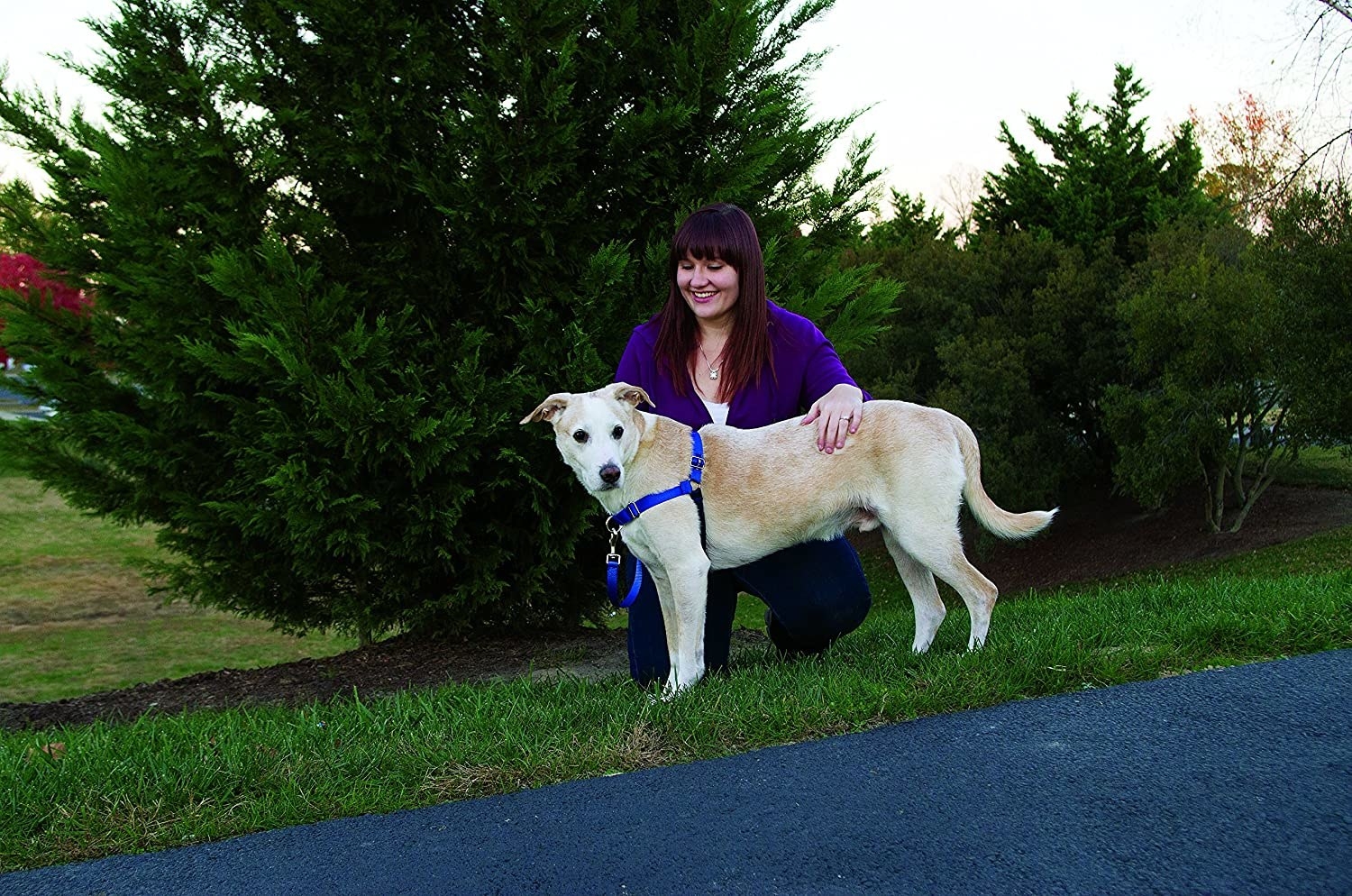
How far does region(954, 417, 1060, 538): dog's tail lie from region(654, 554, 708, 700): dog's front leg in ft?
4.06

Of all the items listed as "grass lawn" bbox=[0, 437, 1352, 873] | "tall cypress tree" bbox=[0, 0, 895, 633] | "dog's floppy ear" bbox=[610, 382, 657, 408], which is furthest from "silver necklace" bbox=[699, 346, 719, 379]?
"tall cypress tree" bbox=[0, 0, 895, 633]

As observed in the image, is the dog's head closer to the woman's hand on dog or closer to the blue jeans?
the woman's hand on dog

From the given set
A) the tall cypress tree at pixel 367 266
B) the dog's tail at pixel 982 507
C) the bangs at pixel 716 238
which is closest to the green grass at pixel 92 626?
the tall cypress tree at pixel 367 266

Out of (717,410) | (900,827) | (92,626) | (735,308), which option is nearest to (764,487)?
(717,410)

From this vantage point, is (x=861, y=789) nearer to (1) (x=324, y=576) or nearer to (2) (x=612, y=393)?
(2) (x=612, y=393)

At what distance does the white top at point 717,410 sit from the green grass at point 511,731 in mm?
1205

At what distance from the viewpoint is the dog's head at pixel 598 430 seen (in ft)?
13.5

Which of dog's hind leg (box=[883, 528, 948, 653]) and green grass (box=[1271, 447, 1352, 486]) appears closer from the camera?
dog's hind leg (box=[883, 528, 948, 653])

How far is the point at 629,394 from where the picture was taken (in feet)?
14.4

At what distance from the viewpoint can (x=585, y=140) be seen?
6.95m

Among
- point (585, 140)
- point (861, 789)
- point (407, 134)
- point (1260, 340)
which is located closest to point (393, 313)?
point (407, 134)

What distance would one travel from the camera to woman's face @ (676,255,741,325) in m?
4.54

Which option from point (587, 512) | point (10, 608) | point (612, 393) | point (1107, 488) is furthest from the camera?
point (1107, 488)

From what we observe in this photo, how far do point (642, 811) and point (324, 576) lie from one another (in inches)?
171
